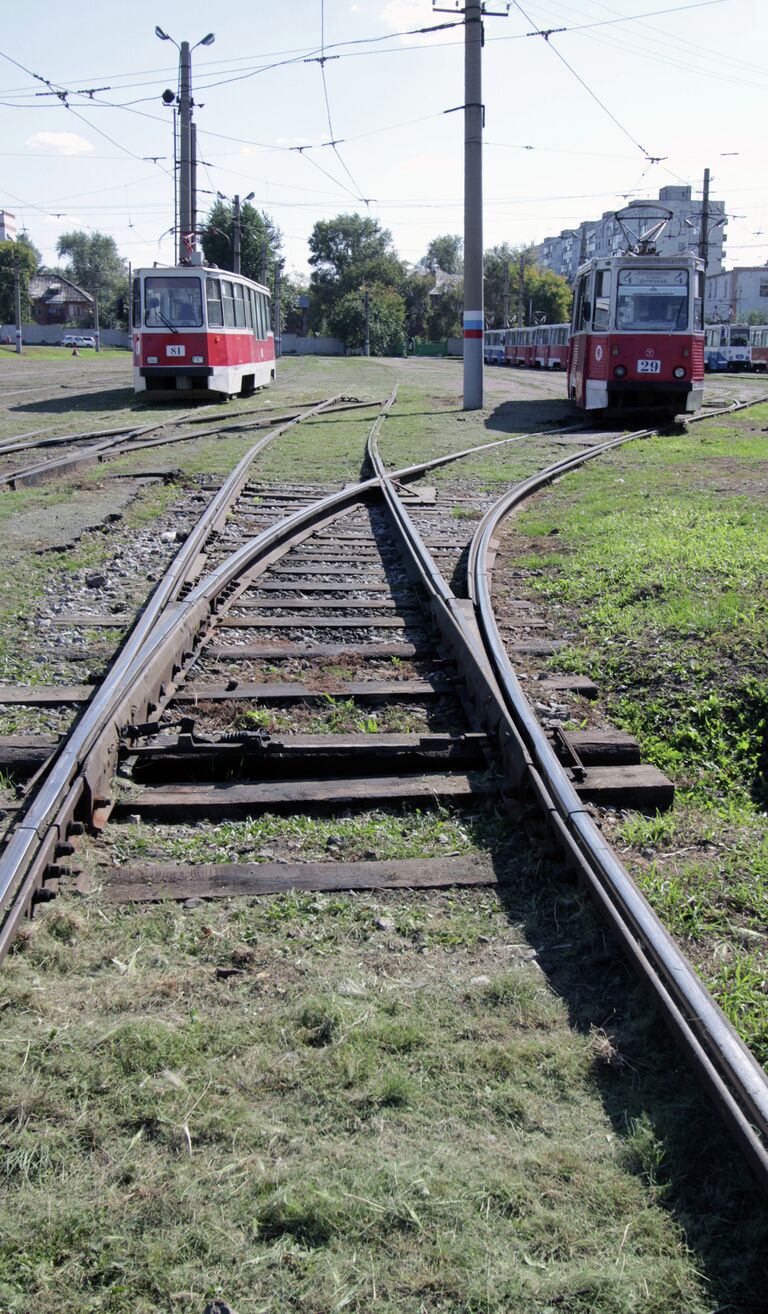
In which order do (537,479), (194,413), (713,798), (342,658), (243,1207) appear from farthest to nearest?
(194,413) < (537,479) < (342,658) < (713,798) < (243,1207)

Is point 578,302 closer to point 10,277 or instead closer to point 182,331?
point 182,331

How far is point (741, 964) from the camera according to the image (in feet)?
10.2

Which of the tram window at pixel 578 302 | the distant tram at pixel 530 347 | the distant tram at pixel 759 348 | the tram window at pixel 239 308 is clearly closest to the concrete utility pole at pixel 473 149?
the tram window at pixel 578 302

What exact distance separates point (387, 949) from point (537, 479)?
984 centimetres

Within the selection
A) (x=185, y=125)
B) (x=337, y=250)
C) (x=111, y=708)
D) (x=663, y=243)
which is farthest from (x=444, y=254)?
(x=111, y=708)

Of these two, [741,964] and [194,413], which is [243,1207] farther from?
[194,413]

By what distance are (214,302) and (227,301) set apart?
887 millimetres

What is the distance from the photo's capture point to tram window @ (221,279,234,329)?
79.2 ft

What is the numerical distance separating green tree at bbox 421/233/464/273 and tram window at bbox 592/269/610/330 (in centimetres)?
15280

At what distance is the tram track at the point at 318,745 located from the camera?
315 centimetres

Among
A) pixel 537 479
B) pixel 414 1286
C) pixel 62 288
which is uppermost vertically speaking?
pixel 62 288

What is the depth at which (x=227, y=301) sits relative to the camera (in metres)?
24.4

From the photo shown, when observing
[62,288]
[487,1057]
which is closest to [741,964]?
[487,1057]

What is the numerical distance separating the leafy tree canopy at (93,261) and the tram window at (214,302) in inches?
5275
